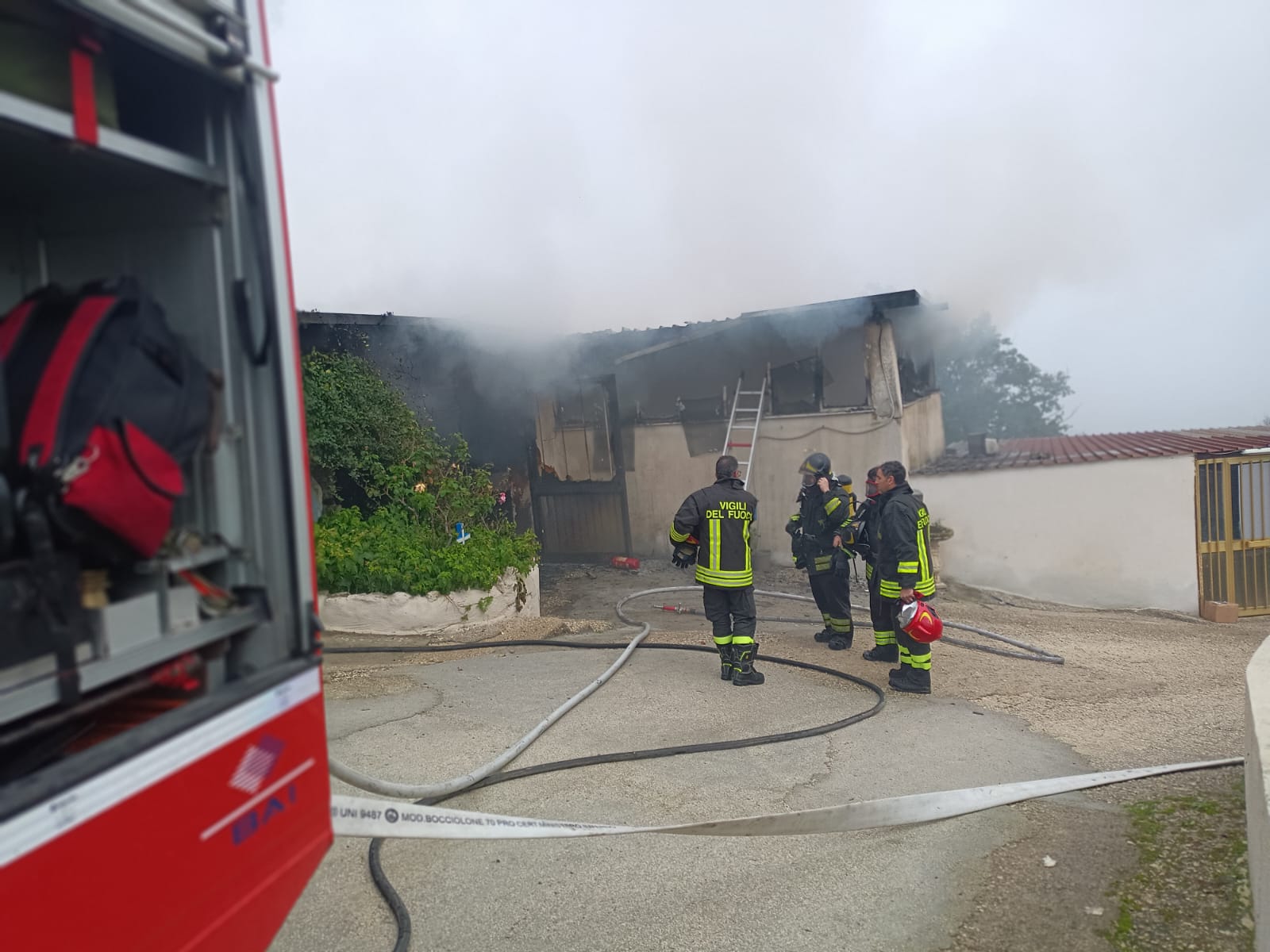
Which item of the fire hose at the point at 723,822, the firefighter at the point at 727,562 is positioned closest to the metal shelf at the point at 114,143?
the fire hose at the point at 723,822

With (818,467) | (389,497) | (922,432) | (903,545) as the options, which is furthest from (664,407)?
(903,545)

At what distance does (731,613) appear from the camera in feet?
20.4

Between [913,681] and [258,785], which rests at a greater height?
[258,785]

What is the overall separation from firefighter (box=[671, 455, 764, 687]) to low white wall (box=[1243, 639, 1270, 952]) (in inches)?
117

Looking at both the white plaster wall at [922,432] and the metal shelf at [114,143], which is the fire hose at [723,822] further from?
the white plaster wall at [922,432]

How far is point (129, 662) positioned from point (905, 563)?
16.4 ft

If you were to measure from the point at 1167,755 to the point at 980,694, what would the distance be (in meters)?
1.37

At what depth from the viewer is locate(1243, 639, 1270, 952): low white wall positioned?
8.55 ft

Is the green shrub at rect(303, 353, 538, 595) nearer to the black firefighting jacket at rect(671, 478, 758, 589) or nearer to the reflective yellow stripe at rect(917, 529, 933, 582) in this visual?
the black firefighting jacket at rect(671, 478, 758, 589)

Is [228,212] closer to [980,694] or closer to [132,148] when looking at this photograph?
[132,148]

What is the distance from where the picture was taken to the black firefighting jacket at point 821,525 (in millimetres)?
6969

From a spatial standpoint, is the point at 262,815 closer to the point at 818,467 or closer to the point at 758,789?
the point at 758,789

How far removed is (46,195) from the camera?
6.70ft

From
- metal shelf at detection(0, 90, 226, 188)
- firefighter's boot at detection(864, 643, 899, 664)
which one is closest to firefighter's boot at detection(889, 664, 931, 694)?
firefighter's boot at detection(864, 643, 899, 664)
